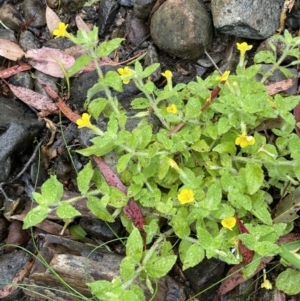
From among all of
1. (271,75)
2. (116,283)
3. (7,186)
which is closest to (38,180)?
(7,186)

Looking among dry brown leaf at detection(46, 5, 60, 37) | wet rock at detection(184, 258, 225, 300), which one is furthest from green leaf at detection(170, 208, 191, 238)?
dry brown leaf at detection(46, 5, 60, 37)

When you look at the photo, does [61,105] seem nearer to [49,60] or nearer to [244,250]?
[49,60]

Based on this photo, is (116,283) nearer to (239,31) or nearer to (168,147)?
(168,147)

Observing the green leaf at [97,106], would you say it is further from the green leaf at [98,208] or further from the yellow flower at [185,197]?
the yellow flower at [185,197]

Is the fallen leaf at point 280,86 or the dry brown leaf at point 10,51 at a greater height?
the dry brown leaf at point 10,51

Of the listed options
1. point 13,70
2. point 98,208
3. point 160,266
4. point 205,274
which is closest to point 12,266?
point 98,208

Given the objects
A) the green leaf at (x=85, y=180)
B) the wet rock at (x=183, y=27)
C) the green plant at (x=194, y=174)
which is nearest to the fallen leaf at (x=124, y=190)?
the green plant at (x=194, y=174)

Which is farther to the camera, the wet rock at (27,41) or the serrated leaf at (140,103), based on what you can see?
the wet rock at (27,41)

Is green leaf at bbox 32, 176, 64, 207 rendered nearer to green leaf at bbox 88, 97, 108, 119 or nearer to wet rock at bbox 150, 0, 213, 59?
green leaf at bbox 88, 97, 108, 119
